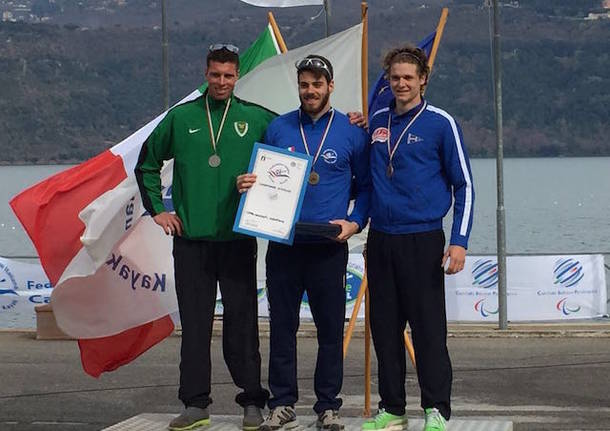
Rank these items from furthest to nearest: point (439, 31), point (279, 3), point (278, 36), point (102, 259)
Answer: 1. point (279, 3)
2. point (278, 36)
3. point (439, 31)
4. point (102, 259)

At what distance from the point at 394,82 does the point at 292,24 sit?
5291 inches

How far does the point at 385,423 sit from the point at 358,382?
4771mm

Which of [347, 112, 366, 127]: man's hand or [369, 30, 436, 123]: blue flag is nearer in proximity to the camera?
[347, 112, 366, 127]: man's hand

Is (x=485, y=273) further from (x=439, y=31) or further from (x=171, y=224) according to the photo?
(x=171, y=224)

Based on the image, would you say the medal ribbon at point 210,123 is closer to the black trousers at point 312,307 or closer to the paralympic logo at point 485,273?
the black trousers at point 312,307

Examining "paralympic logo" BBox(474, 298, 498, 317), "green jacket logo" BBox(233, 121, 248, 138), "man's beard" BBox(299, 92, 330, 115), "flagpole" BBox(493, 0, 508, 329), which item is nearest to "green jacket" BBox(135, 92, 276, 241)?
"green jacket logo" BBox(233, 121, 248, 138)

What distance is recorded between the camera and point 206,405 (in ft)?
32.8

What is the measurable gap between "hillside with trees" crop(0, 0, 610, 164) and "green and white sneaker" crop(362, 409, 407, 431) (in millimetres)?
96509

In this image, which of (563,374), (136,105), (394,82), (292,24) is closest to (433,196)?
(394,82)

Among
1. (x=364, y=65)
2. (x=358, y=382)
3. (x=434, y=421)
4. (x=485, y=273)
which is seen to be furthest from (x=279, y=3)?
(x=434, y=421)

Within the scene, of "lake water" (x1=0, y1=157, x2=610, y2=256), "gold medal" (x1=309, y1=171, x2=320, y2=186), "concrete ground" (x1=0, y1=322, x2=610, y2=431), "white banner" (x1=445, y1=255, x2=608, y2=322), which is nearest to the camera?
"gold medal" (x1=309, y1=171, x2=320, y2=186)

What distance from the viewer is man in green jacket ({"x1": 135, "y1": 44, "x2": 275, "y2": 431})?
9.76 meters

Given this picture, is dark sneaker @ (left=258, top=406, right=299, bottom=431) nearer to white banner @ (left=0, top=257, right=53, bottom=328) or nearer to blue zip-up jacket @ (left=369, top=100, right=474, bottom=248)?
blue zip-up jacket @ (left=369, top=100, right=474, bottom=248)

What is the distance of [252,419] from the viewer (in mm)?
9891
